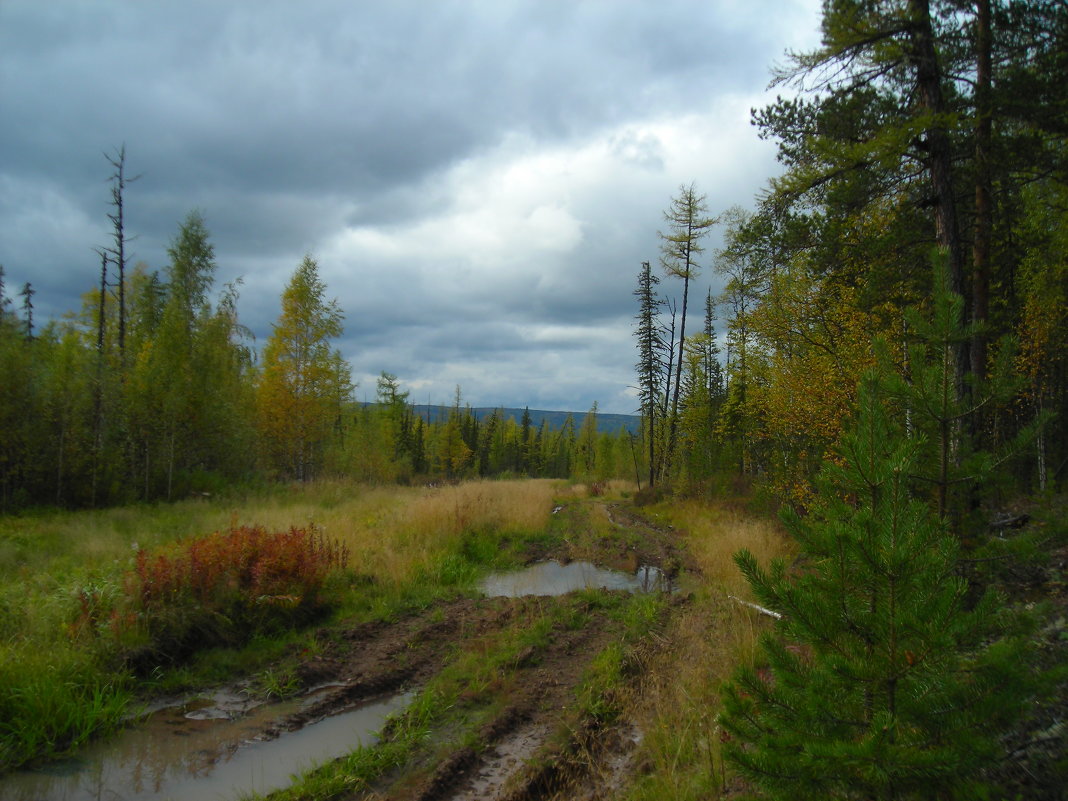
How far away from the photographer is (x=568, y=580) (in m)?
11.0

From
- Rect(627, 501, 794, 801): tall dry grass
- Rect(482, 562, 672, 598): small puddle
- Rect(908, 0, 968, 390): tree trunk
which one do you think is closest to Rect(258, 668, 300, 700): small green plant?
Rect(627, 501, 794, 801): tall dry grass

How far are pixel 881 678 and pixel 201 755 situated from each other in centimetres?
505

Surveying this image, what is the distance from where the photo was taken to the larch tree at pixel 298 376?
2342 cm

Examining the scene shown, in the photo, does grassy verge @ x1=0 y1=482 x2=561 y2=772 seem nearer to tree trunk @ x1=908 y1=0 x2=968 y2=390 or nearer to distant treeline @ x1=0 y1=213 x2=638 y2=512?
distant treeline @ x1=0 y1=213 x2=638 y2=512

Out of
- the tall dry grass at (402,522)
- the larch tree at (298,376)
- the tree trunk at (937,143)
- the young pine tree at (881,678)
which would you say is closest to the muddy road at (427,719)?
the tall dry grass at (402,522)

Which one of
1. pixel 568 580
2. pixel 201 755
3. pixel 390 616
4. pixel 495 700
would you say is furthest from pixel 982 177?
pixel 201 755

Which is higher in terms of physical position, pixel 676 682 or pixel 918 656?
pixel 918 656

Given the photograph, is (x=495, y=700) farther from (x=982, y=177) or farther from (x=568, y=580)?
(x=982, y=177)

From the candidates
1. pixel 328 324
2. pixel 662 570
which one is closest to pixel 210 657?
pixel 662 570

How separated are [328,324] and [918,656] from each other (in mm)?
25298

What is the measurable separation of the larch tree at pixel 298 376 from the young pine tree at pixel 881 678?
23597 millimetres

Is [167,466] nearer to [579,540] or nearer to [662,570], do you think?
[579,540]

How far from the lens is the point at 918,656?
2.36 metres

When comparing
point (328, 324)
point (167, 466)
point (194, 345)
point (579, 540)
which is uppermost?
point (328, 324)
